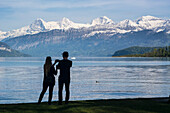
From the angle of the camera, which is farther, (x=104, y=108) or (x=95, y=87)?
(x=95, y=87)

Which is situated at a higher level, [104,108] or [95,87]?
[104,108]

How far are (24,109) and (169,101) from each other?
1004 cm

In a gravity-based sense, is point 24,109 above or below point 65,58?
below

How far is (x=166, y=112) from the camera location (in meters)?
19.3

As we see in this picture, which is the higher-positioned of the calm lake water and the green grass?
the green grass

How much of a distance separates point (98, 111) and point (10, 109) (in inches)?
218

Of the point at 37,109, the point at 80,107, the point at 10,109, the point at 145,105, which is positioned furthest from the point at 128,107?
the point at 10,109

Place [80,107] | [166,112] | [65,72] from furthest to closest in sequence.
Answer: [65,72], [80,107], [166,112]

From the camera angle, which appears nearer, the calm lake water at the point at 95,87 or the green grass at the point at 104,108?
the green grass at the point at 104,108

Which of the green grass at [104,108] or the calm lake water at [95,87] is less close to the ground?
the green grass at [104,108]

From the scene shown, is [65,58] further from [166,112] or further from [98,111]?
[166,112]

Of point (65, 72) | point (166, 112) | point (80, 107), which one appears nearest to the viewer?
point (166, 112)

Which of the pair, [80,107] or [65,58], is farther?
[65,58]

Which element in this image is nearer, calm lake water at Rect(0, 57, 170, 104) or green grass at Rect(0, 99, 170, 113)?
green grass at Rect(0, 99, 170, 113)
